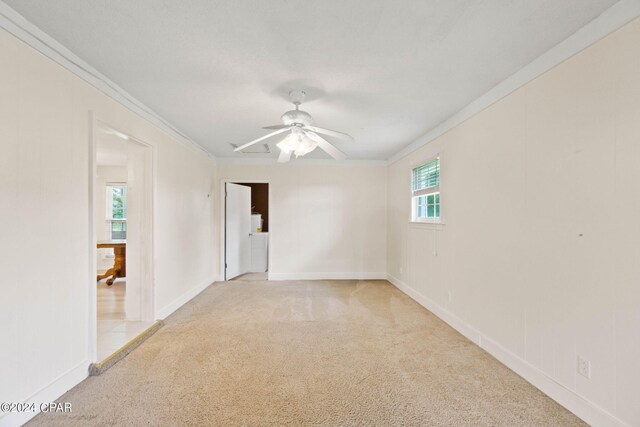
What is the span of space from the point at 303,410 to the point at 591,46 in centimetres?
288

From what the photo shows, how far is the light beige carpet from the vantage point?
188 cm

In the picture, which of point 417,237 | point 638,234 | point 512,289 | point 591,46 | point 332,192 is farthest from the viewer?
point 332,192

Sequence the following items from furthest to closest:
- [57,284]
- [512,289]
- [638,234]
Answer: [512,289] → [57,284] → [638,234]

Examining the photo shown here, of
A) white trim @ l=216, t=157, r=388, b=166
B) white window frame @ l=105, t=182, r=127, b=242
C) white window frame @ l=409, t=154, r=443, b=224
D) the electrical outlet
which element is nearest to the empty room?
the electrical outlet

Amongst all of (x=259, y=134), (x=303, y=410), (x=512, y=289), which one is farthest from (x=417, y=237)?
(x=303, y=410)

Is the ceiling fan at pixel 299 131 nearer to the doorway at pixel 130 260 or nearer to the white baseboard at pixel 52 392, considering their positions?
the doorway at pixel 130 260

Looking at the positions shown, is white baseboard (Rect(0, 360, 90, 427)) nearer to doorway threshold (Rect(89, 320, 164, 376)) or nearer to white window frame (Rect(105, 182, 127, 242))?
doorway threshold (Rect(89, 320, 164, 376))

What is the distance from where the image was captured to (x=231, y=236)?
235 inches

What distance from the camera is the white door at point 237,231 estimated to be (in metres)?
5.88

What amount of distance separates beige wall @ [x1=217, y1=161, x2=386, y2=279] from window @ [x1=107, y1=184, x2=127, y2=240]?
2570 millimetres

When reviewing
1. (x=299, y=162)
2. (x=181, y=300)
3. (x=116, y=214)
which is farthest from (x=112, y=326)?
(x=116, y=214)

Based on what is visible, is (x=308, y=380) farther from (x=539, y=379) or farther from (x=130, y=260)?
(x=130, y=260)

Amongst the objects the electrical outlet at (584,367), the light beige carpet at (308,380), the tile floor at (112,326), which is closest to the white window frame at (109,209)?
the tile floor at (112,326)

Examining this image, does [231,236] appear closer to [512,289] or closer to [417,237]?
[417,237]
